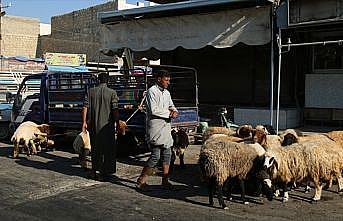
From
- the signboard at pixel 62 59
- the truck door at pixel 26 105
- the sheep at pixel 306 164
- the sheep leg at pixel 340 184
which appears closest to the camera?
the sheep at pixel 306 164

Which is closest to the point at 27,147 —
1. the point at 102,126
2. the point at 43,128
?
the point at 43,128

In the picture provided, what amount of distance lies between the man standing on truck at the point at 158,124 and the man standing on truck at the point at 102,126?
1023 millimetres

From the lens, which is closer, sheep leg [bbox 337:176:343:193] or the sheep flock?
the sheep flock

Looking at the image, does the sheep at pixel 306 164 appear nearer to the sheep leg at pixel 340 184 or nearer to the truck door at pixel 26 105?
the sheep leg at pixel 340 184

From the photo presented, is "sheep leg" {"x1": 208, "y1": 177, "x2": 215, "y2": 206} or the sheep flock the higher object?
the sheep flock

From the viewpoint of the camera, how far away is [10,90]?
669 inches

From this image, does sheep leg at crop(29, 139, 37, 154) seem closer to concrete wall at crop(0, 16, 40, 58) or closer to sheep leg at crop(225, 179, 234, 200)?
sheep leg at crop(225, 179, 234, 200)

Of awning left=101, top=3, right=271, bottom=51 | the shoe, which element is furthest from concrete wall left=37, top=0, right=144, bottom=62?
the shoe

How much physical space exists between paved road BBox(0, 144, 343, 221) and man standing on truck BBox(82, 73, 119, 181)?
34cm

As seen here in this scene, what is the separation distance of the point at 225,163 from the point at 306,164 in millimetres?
1319

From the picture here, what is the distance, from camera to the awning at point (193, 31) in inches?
451

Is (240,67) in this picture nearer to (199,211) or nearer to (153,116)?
(153,116)

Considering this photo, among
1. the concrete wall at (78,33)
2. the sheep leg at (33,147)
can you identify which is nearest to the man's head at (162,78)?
the sheep leg at (33,147)

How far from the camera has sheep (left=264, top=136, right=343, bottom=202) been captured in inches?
272
